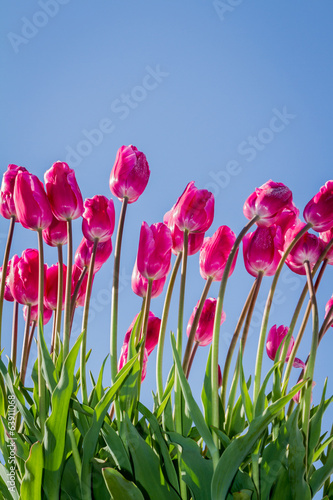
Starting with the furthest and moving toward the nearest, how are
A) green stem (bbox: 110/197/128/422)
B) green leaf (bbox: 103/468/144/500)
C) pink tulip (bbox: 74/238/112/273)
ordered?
pink tulip (bbox: 74/238/112/273) < green stem (bbox: 110/197/128/422) < green leaf (bbox: 103/468/144/500)

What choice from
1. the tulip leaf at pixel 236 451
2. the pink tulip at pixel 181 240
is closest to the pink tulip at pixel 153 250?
the pink tulip at pixel 181 240

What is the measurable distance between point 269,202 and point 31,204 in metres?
0.31

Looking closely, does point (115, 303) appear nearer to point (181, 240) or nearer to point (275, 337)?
point (181, 240)

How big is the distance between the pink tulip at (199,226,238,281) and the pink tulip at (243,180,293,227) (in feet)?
0.15

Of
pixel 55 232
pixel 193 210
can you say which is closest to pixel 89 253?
pixel 55 232

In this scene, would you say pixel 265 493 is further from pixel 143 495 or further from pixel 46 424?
pixel 46 424

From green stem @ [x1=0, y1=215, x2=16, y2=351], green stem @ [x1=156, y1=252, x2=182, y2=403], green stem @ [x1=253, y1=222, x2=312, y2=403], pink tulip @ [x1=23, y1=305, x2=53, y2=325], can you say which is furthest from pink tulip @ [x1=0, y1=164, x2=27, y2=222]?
green stem @ [x1=253, y1=222, x2=312, y2=403]

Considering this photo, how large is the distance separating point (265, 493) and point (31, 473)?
26 cm

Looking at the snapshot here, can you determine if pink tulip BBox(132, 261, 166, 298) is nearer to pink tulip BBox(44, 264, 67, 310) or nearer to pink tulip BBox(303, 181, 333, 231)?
pink tulip BBox(44, 264, 67, 310)

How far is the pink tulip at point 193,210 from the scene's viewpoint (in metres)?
0.72

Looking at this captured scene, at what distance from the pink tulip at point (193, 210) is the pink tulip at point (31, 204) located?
0.57 ft

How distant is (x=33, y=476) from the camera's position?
58 centimetres

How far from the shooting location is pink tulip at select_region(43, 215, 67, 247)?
0.77 metres

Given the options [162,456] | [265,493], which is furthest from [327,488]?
[162,456]
